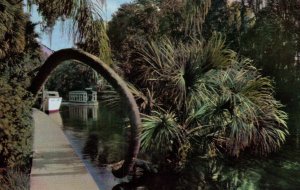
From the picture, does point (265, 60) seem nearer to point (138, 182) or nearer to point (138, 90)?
point (138, 90)

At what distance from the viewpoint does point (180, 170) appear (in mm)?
13211

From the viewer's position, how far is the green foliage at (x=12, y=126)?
8.97 meters

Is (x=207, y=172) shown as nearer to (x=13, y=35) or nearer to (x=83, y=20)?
(x=83, y=20)

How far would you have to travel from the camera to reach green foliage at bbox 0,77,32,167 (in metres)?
8.97

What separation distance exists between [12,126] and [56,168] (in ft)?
6.60

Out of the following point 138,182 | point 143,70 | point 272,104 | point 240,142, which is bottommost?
point 138,182

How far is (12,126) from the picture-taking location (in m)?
9.41

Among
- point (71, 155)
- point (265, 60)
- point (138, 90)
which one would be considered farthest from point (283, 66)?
point (71, 155)

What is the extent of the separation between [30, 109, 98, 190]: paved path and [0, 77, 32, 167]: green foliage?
0.55 m

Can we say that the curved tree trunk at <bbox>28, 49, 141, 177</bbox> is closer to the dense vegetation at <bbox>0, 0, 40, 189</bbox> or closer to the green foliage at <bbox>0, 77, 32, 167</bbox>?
A: the dense vegetation at <bbox>0, 0, 40, 189</bbox>

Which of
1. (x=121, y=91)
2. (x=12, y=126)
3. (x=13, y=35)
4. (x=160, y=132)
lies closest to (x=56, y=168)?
(x=12, y=126)

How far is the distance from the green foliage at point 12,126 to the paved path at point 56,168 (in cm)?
55

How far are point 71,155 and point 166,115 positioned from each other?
2695 millimetres

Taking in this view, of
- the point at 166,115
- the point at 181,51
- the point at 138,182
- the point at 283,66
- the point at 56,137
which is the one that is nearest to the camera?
the point at 138,182
